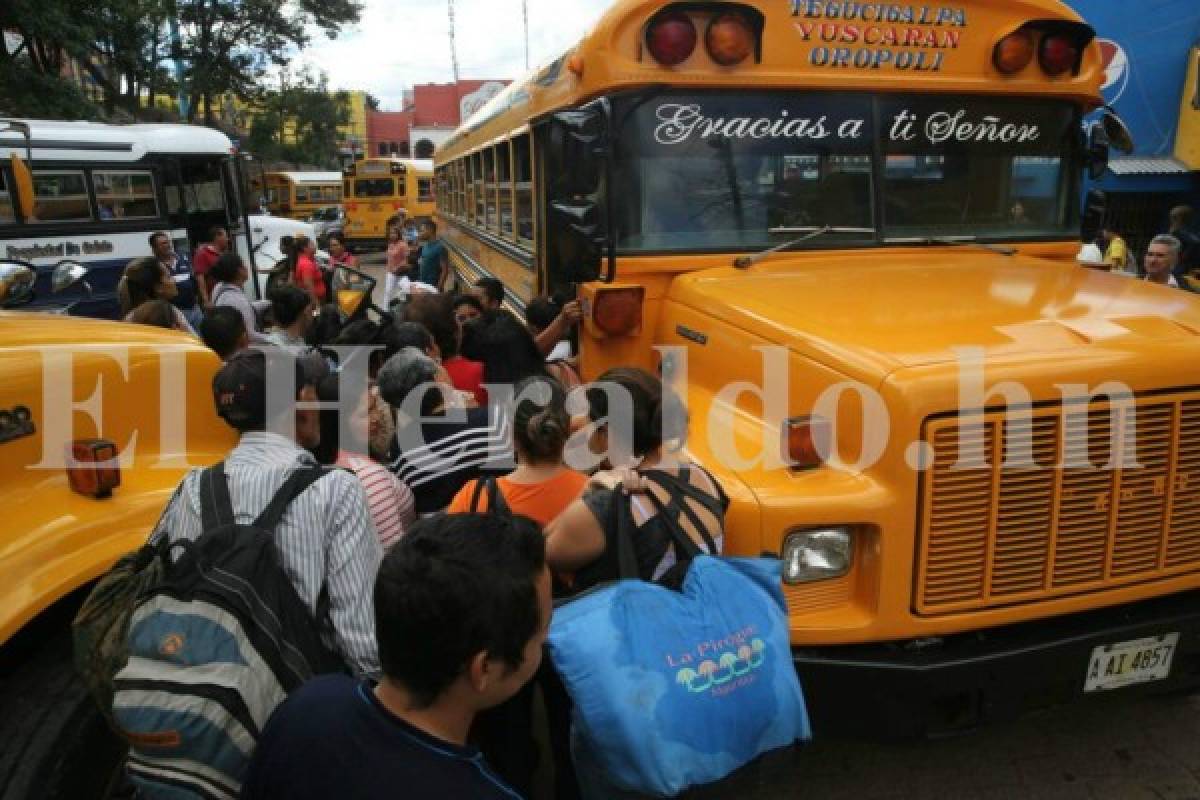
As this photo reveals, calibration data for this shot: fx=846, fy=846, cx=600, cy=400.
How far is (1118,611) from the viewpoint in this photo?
2.56m

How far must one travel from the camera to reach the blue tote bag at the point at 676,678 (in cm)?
163

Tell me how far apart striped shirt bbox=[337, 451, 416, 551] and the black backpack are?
0.77m

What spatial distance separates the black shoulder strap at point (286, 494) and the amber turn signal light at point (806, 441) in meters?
1.28

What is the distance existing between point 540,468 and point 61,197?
921 cm

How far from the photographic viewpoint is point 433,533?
134 cm

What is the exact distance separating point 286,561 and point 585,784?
31.2 inches

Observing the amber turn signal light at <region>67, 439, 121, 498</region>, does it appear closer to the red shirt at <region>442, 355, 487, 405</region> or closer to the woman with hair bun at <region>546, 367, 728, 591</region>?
the woman with hair bun at <region>546, 367, 728, 591</region>

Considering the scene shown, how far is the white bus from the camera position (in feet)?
28.4

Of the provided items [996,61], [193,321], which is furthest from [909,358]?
[193,321]

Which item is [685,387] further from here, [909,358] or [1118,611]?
[1118,611]

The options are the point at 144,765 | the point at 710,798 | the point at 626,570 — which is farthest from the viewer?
the point at 626,570

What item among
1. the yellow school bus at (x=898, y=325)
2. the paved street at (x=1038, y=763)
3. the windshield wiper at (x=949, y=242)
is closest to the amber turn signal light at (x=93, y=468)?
the yellow school bus at (x=898, y=325)

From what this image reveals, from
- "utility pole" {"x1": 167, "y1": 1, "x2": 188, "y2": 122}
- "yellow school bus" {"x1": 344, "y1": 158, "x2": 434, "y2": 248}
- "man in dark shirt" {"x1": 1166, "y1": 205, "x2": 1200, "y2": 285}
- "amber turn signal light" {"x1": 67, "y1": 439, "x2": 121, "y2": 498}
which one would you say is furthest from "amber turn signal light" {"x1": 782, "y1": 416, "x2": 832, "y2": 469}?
"yellow school bus" {"x1": 344, "y1": 158, "x2": 434, "y2": 248}

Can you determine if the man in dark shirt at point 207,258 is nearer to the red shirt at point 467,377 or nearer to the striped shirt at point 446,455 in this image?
the red shirt at point 467,377
